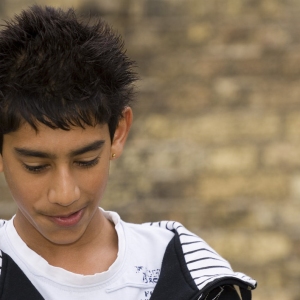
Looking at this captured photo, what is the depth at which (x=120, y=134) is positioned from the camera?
6.38 ft

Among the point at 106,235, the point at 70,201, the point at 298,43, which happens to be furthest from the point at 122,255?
the point at 298,43

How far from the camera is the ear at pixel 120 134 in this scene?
1.92 m

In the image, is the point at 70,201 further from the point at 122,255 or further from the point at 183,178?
the point at 183,178

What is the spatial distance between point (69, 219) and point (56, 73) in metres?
0.32

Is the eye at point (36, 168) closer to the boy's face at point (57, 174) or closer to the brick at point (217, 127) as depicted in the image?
the boy's face at point (57, 174)

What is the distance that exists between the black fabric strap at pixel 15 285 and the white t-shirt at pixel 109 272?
0.13ft

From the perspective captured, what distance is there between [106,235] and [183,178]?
7.80 feet

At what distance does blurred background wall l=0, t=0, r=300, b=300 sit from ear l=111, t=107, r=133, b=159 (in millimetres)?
2363

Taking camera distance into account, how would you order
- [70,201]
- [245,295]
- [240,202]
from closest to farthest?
[70,201] < [245,295] < [240,202]

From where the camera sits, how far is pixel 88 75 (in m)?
1.76

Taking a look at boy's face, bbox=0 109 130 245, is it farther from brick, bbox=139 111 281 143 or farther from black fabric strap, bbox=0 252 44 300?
brick, bbox=139 111 281 143

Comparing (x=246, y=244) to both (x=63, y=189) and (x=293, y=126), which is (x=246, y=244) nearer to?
(x=293, y=126)

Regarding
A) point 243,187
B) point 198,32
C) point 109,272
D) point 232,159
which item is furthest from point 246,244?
point 109,272

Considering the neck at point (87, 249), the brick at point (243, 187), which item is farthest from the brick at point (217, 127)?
the neck at point (87, 249)
